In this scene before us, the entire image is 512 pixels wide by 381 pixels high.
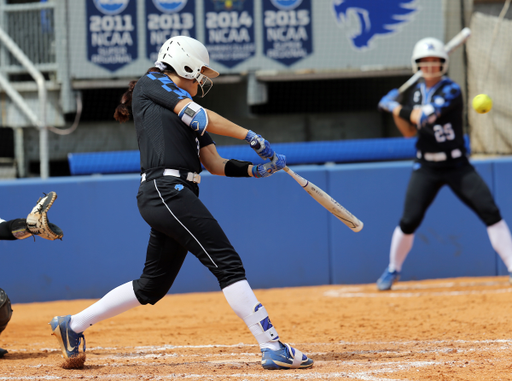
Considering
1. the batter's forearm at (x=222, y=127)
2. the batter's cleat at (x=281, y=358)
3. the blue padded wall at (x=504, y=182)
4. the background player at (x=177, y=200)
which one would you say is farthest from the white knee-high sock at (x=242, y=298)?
the blue padded wall at (x=504, y=182)

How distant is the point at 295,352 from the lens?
11.2ft

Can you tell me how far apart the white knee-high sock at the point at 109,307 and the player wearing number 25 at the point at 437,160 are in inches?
125

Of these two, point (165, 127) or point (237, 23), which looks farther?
point (237, 23)

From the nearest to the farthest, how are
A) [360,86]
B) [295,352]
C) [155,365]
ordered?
[295,352] < [155,365] < [360,86]

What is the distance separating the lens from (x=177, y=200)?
11.1 ft

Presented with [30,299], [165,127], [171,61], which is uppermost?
[171,61]

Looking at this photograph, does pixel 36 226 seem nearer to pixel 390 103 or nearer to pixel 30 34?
pixel 390 103

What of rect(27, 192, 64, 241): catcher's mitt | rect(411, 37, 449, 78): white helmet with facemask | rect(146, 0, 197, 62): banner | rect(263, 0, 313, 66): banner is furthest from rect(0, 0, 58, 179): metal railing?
rect(27, 192, 64, 241): catcher's mitt

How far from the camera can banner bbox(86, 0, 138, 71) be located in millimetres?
9789

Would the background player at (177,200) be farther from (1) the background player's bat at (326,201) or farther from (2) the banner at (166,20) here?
(2) the banner at (166,20)

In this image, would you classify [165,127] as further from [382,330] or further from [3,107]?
[3,107]

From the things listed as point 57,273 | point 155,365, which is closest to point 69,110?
point 57,273

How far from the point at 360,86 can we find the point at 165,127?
7.99 metres

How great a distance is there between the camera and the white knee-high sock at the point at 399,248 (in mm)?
6071
